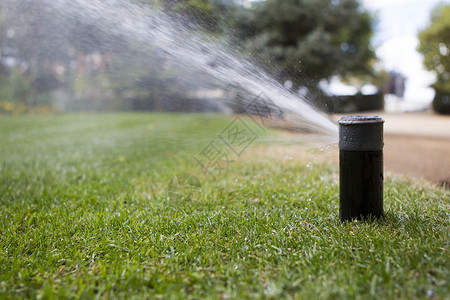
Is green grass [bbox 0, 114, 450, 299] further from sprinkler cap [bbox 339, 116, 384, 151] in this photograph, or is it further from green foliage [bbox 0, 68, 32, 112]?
green foliage [bbox 0, 68, 32, 112]

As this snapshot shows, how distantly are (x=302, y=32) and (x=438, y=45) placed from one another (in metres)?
12.7

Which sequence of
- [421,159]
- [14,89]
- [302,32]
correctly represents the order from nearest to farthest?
[421,159] < [302,32] < [14,89]

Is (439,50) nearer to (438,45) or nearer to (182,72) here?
(438,45)

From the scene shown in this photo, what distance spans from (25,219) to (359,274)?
2.54m

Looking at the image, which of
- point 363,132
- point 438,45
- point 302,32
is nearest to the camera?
point 363,132

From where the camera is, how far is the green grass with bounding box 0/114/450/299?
1849 mm

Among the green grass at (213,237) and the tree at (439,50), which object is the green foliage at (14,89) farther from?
the tree at (439,50)

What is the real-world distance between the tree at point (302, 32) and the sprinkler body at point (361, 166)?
20.6 ft

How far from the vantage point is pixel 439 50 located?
741 inches

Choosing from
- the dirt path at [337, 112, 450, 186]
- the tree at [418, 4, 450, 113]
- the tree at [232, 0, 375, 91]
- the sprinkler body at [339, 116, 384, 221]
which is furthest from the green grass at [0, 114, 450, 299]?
the tree at [418, 4, 450, 113]

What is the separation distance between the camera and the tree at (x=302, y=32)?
9.06 meters

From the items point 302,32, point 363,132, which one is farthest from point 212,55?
point 302,32

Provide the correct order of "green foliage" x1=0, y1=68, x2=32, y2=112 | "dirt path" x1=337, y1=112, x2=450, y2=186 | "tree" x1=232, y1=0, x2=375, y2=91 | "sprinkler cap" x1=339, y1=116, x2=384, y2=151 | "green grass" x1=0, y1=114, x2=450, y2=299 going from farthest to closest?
"green foliage" x1=0, y1=68, x2=32, y2=112, "tree" x1=232, y1=0, x2=375, y2=91, "dirt path" x1=337, y1=112, x2=450, y2=186, "sprinkler cap" x1=339, y1=116, x2=384, y2=151, "green grass" x1=0, y1=114, x2=450, y2=299

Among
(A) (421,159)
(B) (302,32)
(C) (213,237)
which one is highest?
(B) (302,32)
